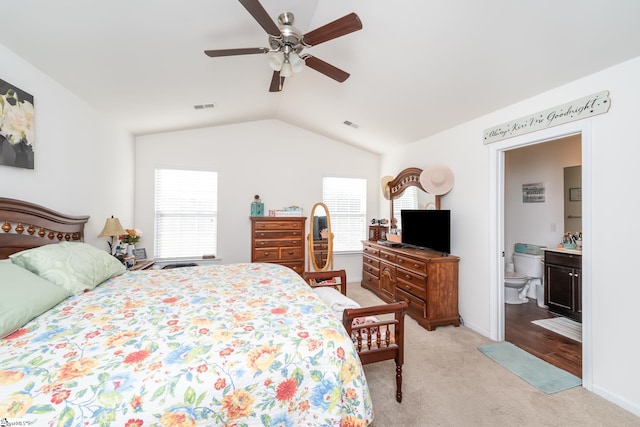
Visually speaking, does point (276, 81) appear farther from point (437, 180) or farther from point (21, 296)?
point (437, 180)

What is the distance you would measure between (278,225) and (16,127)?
312cm

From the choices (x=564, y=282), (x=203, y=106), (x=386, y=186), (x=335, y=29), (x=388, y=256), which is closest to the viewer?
(x=335, y=29)

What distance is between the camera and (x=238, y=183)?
4.73m

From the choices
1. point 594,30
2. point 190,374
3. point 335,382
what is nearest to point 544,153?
point 594,30

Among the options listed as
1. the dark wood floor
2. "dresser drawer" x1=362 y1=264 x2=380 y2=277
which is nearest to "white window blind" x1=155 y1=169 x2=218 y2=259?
"dresser drawer" x1=362 y1=264 x2=380 y2=277

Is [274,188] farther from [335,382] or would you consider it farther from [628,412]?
[628,412]

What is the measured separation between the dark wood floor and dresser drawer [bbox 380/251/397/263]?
155 centimetres

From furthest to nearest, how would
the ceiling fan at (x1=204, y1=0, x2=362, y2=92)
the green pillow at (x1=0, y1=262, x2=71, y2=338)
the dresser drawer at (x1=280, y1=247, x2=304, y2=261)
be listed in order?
the dresser drawer at (x1=280, y1=247, x2=304, y2=261)
the ceiling fan at (x1=204, y1=0, x2=362, y2=92)
the green pillow at (x1=0, y1=262, x2=71, y2=338)

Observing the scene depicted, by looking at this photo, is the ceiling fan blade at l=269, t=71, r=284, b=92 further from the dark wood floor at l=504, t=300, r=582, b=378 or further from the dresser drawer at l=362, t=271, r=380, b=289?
the dark wood floor at l=504, t=300, r=582, b=378

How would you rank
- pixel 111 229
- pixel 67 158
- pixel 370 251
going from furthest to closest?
pixel 370 251 < pixel 111 229 < pixel 67 158

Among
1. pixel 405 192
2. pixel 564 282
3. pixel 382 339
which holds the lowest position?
pixel 382 339

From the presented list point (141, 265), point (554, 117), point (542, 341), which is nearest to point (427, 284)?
point (542, 341)

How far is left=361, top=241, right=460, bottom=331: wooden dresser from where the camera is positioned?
126 inches

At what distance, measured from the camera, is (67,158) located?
2.68 metres
